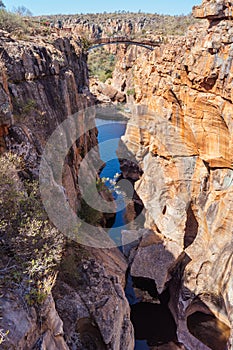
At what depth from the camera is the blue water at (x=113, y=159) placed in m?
14.5

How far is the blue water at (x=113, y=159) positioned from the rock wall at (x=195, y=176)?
1608 mm

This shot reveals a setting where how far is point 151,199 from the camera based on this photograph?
17125 mm

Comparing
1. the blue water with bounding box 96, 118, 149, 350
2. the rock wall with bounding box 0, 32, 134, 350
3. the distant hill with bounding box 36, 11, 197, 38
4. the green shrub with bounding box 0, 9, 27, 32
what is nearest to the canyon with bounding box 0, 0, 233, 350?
the rock wall with bounding box 0, 32, 134, 350

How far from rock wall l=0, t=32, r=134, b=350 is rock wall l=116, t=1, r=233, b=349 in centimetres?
319

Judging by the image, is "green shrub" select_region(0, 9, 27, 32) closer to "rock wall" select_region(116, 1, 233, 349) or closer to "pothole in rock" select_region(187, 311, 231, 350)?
"rock wall" select_region(116, 1, 233, 349)

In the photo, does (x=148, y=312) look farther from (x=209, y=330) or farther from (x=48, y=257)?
(x=48, y=257)

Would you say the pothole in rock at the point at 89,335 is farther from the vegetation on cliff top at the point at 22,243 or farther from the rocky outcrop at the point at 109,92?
the rocky outcrop at the point at 109,92

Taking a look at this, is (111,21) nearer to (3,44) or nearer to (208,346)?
(3,44)

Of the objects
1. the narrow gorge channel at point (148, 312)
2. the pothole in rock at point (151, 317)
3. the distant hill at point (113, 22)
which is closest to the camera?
the pothole in rock at point (151, 317)

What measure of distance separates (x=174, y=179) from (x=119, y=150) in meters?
9.17

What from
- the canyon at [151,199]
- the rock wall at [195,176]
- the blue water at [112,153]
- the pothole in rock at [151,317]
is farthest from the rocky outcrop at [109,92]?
the pothole in rock at [151,317]

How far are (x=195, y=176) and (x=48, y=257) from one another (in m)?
10.0

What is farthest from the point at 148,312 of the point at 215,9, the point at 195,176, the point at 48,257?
the point at 215,9

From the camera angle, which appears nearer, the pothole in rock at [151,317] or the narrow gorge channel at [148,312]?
the pothole in rock at [151,317]
